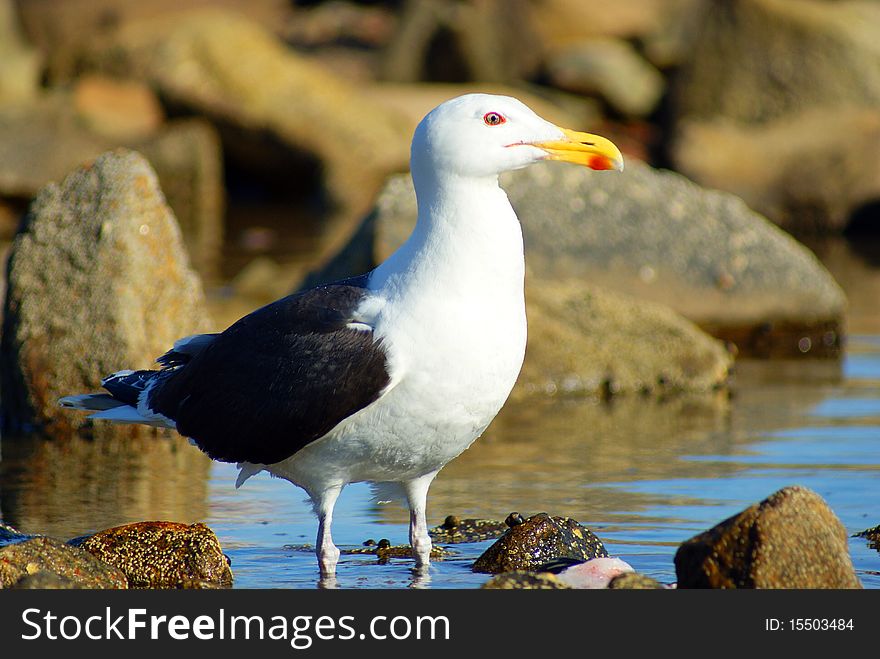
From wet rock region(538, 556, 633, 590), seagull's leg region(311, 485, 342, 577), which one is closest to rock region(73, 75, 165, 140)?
seagull's leg region(311, 485, 342, 577)

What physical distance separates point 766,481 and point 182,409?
348 centimetres

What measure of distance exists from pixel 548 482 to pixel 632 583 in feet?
9.36

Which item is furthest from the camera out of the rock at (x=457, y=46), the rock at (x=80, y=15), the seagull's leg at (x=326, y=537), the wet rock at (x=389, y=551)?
the rock at (x=80, y=15)

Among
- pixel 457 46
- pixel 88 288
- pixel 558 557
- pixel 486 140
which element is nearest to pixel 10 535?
pixel 558 557

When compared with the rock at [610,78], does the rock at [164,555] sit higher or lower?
lower

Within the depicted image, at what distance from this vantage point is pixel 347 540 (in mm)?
8055

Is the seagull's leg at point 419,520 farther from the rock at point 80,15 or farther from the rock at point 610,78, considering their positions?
the rock at point 80,15

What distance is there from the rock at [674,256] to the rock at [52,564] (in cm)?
716

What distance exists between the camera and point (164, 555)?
7191 millimetres

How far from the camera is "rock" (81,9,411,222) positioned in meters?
27.2

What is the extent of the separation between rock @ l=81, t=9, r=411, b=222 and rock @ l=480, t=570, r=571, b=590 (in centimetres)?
2078

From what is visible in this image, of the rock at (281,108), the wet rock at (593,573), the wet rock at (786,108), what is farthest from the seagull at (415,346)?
the rock at (281,108)

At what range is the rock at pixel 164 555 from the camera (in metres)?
7.10

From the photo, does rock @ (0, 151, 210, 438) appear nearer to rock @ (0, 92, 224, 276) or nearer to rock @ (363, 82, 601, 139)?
rock @ (0, 92, 224, 276)
